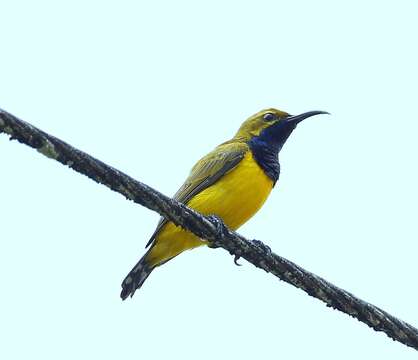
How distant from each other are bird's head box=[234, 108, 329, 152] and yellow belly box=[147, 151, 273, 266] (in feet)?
2.75

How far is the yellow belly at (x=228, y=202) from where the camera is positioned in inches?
405

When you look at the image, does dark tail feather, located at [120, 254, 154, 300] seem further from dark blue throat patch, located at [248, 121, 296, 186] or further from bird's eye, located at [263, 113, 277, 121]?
bird's eye, located at [263, 113, 277, 121]

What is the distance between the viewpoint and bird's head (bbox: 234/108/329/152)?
1146 centimetres

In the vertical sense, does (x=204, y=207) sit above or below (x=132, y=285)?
above

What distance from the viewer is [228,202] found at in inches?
404

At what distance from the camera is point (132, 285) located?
10.8m

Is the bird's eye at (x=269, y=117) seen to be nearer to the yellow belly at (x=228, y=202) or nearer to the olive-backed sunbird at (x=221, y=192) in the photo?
the olive-backed sunbird at (x=221, y=192)

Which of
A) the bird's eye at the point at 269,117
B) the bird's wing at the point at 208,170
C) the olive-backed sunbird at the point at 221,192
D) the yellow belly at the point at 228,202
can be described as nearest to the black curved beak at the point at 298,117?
the bird's eye at the point at 269,117

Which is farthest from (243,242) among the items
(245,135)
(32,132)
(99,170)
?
(245,135)

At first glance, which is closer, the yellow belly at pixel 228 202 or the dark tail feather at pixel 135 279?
the yellow belly at pixel 228 202

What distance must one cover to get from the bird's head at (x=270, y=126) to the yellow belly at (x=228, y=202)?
2.75 feet

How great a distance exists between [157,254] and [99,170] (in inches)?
190

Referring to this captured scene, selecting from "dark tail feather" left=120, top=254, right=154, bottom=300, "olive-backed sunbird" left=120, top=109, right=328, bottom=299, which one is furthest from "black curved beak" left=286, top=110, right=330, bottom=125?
"dark tail feather" left=120, top=254, right=154, bottom=300

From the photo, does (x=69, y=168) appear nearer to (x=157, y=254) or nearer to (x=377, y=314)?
(x=377, y=314)
